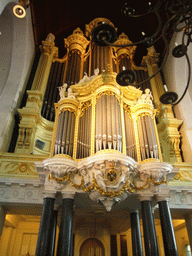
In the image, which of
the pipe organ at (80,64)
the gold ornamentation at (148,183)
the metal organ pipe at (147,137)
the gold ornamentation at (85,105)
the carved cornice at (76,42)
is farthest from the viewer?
the carved cornice at (76,42)

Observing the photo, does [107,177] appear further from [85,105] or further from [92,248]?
[92,248]

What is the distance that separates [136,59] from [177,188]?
8.94 metres

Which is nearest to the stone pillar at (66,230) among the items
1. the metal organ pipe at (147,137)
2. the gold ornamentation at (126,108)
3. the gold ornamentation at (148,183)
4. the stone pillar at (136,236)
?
the gold ornamentation at (148,183)

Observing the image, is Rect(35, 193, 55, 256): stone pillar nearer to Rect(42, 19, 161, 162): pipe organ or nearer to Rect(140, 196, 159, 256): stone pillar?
Rect(42, 19, 161, 162): pipe organ

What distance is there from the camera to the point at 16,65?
941cm

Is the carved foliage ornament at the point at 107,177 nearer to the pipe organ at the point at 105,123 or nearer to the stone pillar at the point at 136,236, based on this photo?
the pipe organ at the point at 105,123

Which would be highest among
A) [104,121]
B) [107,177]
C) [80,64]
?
[80,64]

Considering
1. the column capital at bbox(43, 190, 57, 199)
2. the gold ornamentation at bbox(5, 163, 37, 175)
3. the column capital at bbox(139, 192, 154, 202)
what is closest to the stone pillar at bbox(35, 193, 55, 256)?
the column capital at bbox(43, 190, 57, 199)

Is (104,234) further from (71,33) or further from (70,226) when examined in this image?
(71,33)

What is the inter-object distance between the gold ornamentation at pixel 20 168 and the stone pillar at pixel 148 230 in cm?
Answer: 348

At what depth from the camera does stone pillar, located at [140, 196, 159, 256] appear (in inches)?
190

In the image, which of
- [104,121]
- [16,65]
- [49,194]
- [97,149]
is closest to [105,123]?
[104,121]

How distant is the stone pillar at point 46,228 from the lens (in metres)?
4.57

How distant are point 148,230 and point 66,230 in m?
1.97
